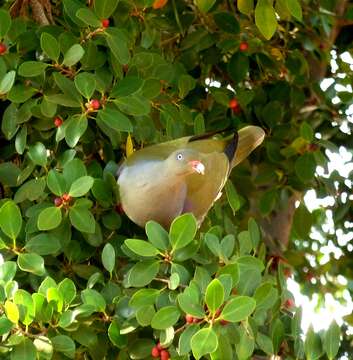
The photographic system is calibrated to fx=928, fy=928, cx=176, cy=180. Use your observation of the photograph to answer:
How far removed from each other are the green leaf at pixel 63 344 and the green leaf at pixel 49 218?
0.49 ft

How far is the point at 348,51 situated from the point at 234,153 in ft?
2.68

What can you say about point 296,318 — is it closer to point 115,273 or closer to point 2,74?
point 115,273

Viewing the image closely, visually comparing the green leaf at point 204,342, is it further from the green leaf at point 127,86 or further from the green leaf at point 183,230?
the green leaf at point 127,86

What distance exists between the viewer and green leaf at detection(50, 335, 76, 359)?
1.10 m

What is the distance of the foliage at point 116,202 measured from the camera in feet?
3.64

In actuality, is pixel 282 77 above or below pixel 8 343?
below

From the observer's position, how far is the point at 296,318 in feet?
4.17

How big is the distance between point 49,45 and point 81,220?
0.82ft

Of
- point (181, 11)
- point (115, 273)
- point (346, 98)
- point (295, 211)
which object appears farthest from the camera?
point (295, 211)

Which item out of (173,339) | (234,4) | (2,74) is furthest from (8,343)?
(234,4)

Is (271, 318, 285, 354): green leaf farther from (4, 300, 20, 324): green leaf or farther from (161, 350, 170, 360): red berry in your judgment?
(4, 300, 20, 324): green leaf

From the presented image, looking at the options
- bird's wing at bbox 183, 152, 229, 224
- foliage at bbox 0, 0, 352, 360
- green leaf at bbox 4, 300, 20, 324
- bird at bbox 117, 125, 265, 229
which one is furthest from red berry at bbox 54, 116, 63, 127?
green leaf at bbox 4, 300, 20, 324

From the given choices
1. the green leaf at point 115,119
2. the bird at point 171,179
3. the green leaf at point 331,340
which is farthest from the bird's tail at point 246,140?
the green leaf at point 331,340

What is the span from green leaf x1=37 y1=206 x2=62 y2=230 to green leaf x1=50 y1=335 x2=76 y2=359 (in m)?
0.15
